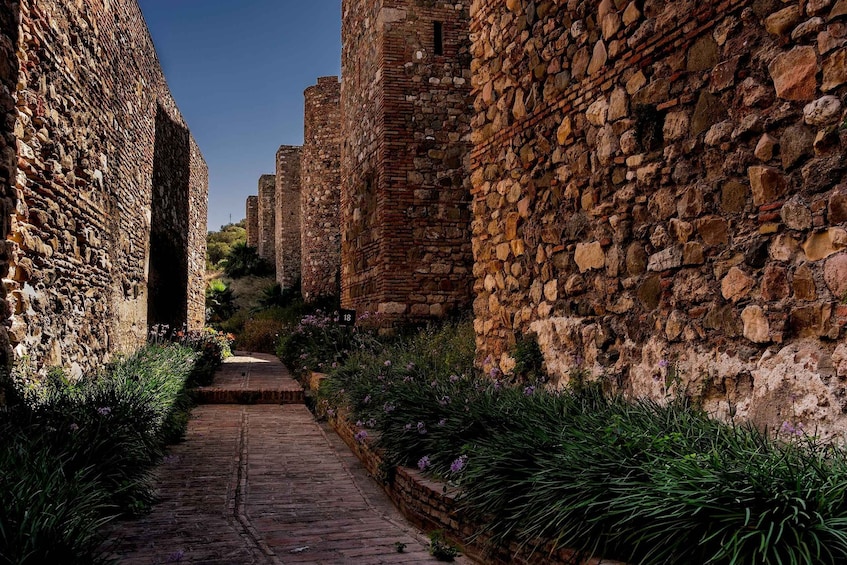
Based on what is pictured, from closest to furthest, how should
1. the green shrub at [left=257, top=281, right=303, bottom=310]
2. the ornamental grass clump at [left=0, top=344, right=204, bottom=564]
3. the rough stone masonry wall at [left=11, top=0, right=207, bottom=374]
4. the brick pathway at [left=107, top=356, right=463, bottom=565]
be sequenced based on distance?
the ornamental grass clump at [left=0, top=344, right=204, bottom=564] → the brick pathway at [left=107, top=356, right=463, bottom=565] → the rough stone masonry wall at [left=11, top=0, right=207, bottom=374] → the green shrub at [left=257, top=281, right=303, bottom=310]

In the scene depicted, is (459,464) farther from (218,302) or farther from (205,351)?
(218,302)

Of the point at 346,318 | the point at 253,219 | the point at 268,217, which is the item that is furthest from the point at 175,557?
the point at 253,219

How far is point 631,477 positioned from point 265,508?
296 cm

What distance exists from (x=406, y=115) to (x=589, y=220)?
261 inches

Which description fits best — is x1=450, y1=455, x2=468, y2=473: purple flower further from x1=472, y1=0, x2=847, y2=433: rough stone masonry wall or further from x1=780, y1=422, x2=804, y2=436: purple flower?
x1=780, y1=422, x2=804, y2=436: purple flower

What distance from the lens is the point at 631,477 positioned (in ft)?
10.3

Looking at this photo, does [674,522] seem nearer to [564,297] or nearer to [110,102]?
[564,297]

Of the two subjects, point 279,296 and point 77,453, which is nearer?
point 77,453

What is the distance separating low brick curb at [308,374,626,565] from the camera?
3309mm

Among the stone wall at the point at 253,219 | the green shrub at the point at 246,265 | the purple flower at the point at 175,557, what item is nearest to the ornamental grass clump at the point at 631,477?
the purple flower at the point at 175,557

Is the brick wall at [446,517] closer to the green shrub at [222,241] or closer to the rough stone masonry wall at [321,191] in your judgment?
the rough stone masonry wall at [321,191]

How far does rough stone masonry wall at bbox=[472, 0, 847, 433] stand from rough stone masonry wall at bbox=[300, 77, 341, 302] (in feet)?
50.7

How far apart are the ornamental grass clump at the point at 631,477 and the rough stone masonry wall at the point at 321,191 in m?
16.5

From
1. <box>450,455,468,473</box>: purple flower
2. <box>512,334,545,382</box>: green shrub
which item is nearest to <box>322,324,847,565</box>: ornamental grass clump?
<box>450,455,468,473</box>: purple flower
